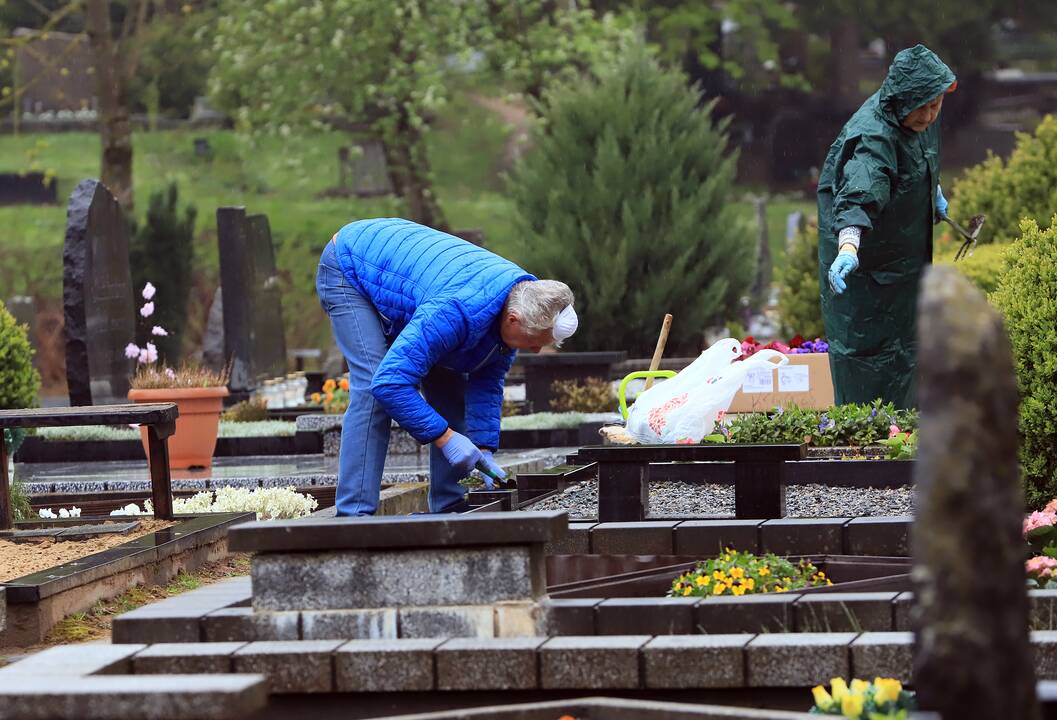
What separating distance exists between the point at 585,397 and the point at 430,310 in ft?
30.3

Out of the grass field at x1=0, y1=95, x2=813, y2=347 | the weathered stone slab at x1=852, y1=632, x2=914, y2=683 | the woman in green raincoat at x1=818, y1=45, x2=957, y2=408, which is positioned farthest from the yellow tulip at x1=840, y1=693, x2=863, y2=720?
the grass field at x1=0, y1=95, x2=813, y2=347

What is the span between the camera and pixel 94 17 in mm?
23172

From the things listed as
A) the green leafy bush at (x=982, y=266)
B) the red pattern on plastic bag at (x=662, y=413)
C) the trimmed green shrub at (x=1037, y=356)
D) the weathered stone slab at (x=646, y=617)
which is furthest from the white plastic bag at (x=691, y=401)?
the green leafy bush at (x=982, y=266)

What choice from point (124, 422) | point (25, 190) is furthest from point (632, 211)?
point (25, 190)

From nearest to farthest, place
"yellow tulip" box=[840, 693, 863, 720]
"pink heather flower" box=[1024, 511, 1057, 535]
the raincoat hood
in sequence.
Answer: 1. "yellow tulip" box=[840, 693, 863, 720]
2. "pink heather flower" box=[1024, 511, 1057, 535]
3. the raincoat hood

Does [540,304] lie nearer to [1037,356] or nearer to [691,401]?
[1037,356]

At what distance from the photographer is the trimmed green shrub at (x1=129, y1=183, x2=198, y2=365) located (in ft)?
70.6

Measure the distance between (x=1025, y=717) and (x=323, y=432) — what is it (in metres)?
10.1

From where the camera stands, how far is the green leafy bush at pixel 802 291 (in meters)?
17.5

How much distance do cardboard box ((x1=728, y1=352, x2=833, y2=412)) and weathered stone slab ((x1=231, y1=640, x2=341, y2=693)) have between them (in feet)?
22.2

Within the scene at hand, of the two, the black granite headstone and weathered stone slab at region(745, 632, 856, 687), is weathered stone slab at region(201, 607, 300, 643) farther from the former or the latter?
the black granite headstone

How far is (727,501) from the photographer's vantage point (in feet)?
25.0

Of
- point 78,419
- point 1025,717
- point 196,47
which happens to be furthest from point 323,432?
point 196,47

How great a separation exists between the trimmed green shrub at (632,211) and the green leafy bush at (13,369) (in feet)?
22.2
